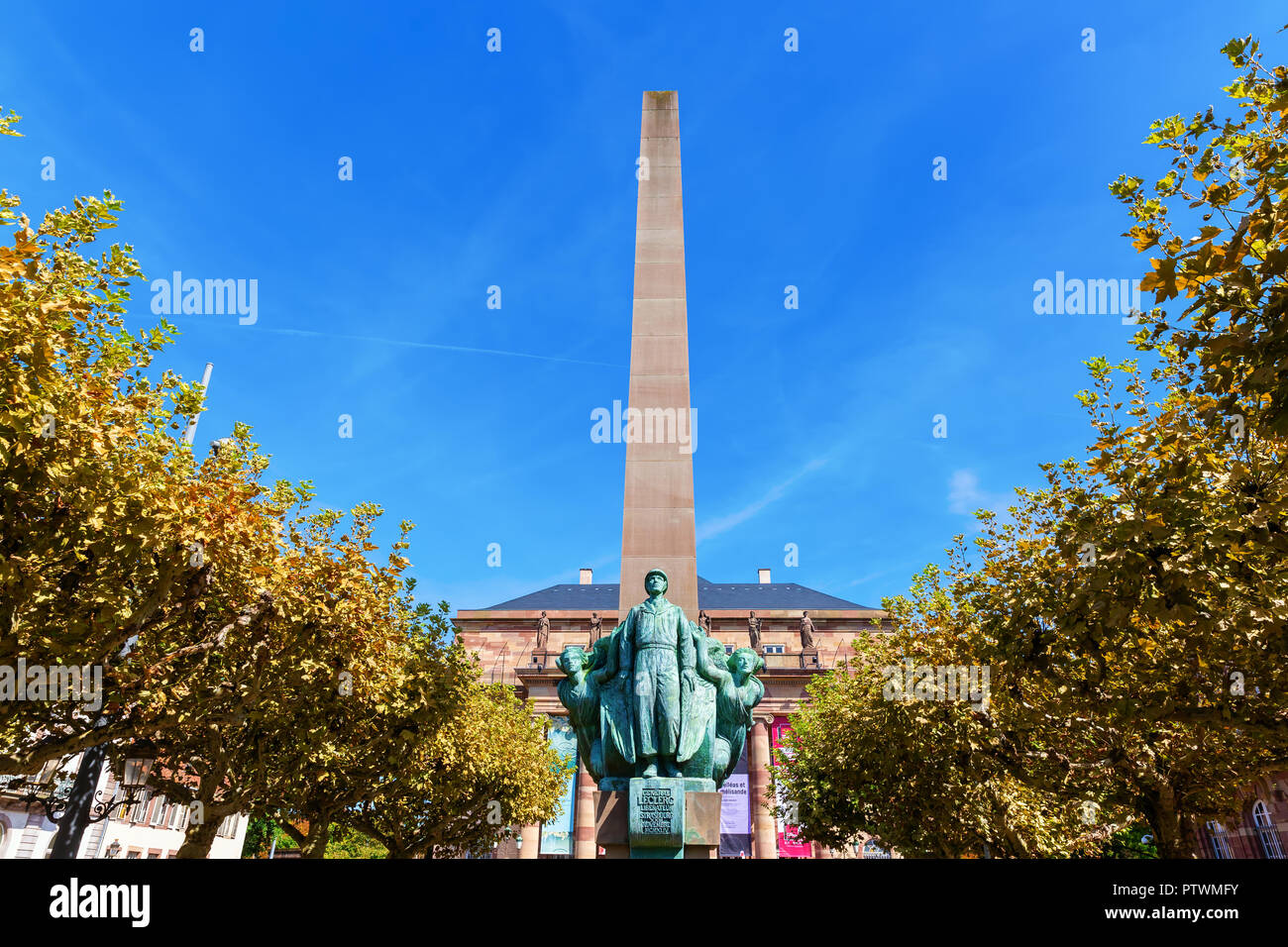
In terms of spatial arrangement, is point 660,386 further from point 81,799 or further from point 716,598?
point 716,598

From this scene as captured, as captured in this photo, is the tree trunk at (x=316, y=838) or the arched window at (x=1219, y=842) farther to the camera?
the arched window at (x=1219, y=842)

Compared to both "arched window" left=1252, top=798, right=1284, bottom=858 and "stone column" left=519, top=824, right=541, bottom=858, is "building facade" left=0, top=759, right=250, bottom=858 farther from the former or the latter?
"arched window" left=1252, top=798, right=1284, bottom=858

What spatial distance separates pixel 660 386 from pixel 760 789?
3502 cm

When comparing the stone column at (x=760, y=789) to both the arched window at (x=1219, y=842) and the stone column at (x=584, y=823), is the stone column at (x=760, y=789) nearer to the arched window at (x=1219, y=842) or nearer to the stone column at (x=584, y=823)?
the stone column at (x=584, y=823)

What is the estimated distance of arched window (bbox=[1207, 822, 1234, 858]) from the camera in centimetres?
3350

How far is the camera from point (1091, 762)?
584 inches

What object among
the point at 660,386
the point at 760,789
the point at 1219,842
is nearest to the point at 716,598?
the point at 760,789

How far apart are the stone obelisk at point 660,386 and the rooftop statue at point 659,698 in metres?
2.19

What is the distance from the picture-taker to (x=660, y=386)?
13672 millimetres

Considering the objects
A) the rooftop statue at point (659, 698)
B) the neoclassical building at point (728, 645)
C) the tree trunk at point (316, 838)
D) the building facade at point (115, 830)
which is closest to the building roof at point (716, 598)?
the neoclassical building at point (728, 645)

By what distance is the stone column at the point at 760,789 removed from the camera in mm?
38500
